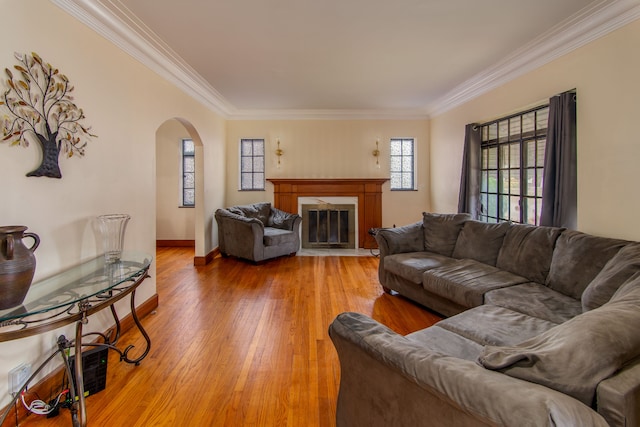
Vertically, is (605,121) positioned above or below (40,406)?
above

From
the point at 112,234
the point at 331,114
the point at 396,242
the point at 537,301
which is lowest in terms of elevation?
the point at 537,301

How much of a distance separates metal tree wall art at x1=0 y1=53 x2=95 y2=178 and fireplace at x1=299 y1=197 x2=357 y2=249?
14.2 feet

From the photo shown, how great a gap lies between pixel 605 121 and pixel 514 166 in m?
1.31

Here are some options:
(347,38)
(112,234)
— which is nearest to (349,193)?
(347,38)

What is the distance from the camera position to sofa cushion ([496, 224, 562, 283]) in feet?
9.07

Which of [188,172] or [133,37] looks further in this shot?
[188,172]

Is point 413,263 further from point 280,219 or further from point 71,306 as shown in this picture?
point 280,219

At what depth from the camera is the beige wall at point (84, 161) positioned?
1865mm

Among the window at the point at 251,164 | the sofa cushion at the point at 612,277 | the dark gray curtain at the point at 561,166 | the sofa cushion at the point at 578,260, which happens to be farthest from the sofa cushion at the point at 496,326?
the window at the point at 251,164

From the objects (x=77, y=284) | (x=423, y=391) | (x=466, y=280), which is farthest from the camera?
(x=466, y=280)

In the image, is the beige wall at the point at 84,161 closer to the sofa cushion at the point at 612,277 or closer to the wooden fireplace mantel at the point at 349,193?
the wooden fireplace mantel at the point at 349,193

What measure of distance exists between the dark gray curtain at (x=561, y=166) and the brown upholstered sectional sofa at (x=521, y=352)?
42cm

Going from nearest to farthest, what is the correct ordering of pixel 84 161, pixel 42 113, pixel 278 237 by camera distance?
1. pixel 42 113
2. pixel 84 161
3. pixel 278 237

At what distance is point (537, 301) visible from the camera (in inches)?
91.0
